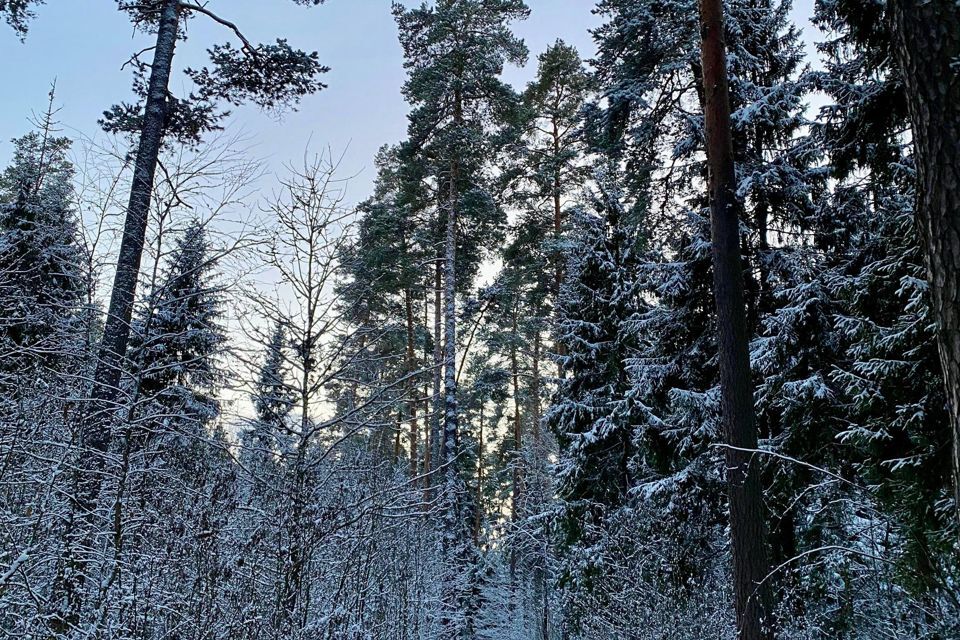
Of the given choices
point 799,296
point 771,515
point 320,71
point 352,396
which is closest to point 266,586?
point 352,396

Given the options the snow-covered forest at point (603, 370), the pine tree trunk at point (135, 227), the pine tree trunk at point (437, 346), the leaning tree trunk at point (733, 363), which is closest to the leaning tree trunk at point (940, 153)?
the snow-covered forest at point (603, 370)

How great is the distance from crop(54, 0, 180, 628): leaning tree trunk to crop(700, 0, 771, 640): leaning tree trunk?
5.19 metres

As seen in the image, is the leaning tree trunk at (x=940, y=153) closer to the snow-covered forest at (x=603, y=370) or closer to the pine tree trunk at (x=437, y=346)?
the snow-covered forest at (x=603, y=370)

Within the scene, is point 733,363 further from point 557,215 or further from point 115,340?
point 557,215

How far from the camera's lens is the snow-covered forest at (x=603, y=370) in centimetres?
429

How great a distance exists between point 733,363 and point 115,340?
6.75 meters

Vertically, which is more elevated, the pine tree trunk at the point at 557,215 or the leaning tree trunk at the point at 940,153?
the pine tree trunk at the point at 557,215

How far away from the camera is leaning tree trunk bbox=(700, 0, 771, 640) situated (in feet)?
15.1

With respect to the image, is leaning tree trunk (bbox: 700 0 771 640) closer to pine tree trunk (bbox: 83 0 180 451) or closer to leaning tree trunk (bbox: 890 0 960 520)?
leaning tree trunk (bbox: 890 0 960 520)

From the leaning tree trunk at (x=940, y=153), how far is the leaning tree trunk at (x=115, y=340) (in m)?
4.95

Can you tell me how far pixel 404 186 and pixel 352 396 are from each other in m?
10.7

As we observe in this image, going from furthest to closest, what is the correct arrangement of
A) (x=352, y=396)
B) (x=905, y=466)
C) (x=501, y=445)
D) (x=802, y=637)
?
(x=501, y=445) < (x=802, y=637) < (x=352, y=396) < (x=905, y=466)

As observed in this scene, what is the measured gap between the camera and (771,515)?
728 centimetres

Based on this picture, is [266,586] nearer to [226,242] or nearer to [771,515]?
[226,242]
